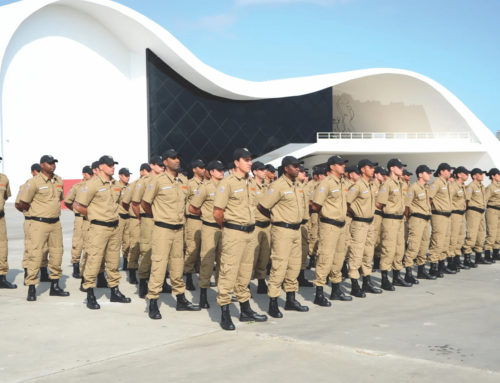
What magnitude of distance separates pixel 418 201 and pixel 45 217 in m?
5.76

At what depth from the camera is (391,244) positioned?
8227 millimetres

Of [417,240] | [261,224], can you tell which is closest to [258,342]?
[261,224]

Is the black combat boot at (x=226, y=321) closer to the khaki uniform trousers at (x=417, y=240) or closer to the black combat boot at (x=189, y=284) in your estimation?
the black combat boot at (x=189, y=284)

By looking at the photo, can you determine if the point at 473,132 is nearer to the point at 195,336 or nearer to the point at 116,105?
the point at 116,105

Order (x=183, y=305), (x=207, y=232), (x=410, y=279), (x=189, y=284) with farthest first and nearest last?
(x=410, y=279)
(x=189, y=284)
(x=207, y=232)
(x=183, y=305)

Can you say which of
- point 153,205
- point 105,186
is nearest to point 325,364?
point 153,205

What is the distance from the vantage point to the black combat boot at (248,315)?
20.2 feet

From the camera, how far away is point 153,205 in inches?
260

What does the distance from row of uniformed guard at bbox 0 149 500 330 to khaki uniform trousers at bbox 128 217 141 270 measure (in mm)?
22

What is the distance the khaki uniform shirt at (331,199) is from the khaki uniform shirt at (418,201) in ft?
7.03

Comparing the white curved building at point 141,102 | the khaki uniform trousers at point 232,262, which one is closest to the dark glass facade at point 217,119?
the white curved building at point 141,102

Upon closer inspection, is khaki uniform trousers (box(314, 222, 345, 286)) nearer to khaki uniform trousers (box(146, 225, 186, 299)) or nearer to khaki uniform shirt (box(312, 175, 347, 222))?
khaki uniform shirt (box(312, 175, 347, 222))

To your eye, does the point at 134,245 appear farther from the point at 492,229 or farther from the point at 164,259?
the point at 492,229

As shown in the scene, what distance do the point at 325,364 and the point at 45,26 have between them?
23962mm
